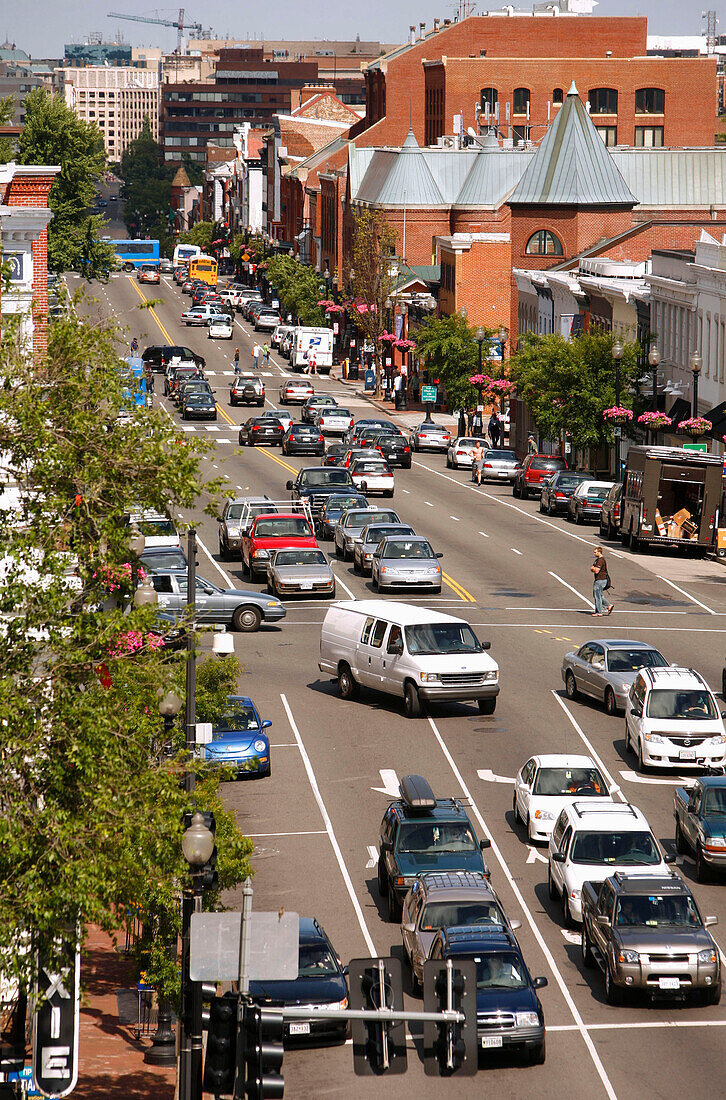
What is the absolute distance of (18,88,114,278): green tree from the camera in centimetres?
10525

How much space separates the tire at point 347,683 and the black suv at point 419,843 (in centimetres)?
1071

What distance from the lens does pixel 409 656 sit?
33781 mm

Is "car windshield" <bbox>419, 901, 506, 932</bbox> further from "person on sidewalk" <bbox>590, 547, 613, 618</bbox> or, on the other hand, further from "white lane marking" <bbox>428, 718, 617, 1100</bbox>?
"person on sidewalk" <bbox>590, 547, 613, 618</bbox>

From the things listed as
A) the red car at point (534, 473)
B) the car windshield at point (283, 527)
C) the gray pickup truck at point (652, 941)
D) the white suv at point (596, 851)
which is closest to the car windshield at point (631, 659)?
the white suv at point (596, 851)

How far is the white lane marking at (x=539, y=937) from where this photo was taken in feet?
63.0

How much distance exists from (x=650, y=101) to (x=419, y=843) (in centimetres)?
11658

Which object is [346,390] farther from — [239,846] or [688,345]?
[239,846]

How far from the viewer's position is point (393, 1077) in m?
19.5

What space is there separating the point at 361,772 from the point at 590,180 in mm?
68480

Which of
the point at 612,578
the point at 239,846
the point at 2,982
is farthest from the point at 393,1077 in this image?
the point at 612,578

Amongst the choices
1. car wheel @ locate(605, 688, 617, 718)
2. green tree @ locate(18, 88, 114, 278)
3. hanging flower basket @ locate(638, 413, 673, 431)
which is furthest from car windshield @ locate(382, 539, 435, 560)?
green tree @ locate(18, 88, 114, 278)

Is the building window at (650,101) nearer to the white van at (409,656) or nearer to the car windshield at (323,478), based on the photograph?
the car windshield at (323,478)

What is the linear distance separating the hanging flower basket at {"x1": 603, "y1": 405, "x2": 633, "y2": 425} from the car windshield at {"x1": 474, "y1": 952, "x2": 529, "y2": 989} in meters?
44.7

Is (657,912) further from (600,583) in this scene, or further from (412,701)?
(600,583)
